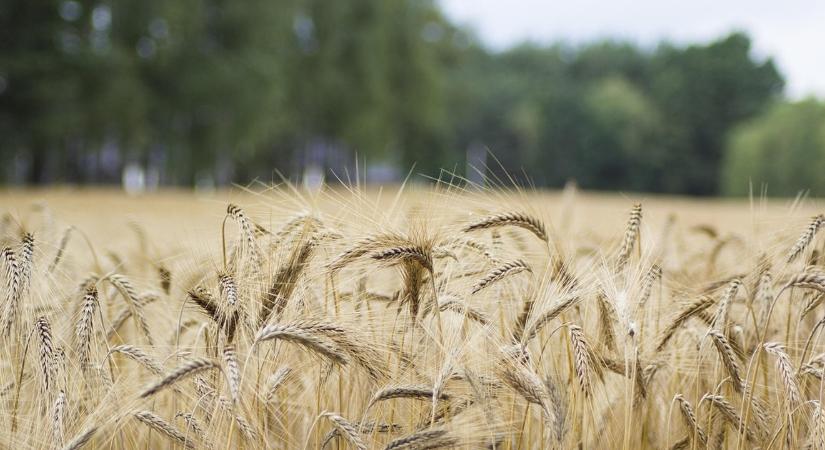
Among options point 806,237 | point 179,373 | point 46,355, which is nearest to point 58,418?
point 46,355

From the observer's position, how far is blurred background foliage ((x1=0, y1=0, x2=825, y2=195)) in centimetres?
2025

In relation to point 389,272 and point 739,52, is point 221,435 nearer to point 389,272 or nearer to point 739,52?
point 389,272

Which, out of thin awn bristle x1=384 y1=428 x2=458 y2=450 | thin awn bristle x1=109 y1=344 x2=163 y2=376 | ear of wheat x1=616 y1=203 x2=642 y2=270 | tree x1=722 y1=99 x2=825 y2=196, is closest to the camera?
thin awn bristle x1=384 y1=428 x2=458 y2=450


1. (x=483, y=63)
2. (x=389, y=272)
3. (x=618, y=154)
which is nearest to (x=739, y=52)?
(x=618, y=154)

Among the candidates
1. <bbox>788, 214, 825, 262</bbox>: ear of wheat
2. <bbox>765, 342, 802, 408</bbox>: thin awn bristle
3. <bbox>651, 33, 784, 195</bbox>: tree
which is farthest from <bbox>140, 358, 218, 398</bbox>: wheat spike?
<bbox>651, 33, 784, 195</bbox>: tree

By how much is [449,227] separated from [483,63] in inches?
2939

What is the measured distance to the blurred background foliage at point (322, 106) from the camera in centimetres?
2025

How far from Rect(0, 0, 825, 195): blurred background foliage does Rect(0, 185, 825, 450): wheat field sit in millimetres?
318

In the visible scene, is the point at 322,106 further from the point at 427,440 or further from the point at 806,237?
the point at 427,440

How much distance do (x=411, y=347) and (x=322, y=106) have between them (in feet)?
98.9

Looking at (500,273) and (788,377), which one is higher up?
(500,273)

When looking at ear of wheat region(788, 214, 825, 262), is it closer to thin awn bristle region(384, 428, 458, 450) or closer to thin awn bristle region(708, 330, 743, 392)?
thin awn bristle region(708, 330, 743, 392)

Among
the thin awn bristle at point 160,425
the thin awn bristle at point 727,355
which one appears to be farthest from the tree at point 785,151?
the thin awn bristle at point 160,425

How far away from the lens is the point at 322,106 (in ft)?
103
